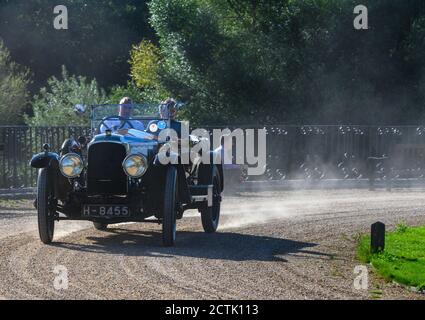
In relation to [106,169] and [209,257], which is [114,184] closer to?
[106,169]

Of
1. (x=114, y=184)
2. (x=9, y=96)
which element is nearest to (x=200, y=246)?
(x=114, y=184)

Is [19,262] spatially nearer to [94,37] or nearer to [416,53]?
[416,53]

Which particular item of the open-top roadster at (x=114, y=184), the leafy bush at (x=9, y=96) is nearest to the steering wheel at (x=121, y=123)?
the open-top roadster at (x=114, y=184)

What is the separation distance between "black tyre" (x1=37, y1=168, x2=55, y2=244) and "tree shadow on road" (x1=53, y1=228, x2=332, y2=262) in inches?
8.0

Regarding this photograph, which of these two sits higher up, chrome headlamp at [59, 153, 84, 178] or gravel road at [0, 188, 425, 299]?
chrome headlamp at [59, 153, 84, 178]

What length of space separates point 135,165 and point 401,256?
3744 mm

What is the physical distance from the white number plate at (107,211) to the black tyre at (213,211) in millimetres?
1887

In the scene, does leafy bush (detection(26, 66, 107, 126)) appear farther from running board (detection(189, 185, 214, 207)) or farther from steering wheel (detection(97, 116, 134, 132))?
running board (detection(189, 185, 214, 207))

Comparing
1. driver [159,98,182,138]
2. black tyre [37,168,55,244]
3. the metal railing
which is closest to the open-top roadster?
black tyre [37,168,55,244]

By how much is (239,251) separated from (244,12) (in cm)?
2134

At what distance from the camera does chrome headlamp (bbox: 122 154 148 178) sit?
42.5 feet

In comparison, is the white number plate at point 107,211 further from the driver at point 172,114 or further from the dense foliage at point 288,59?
the dense foliage at point 288,59

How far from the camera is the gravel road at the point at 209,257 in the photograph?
9539 mm

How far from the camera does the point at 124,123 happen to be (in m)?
14.7
